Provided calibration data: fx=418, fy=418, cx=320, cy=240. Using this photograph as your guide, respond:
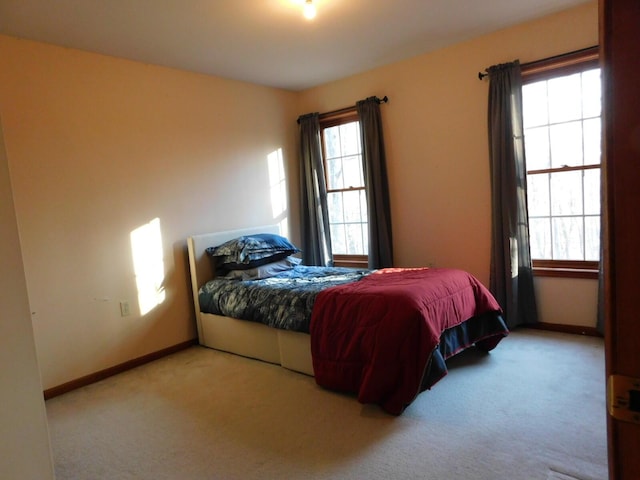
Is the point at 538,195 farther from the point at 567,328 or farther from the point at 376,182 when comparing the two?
the point at 376,182

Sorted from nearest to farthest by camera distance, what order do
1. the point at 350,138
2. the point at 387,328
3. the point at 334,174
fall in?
the point at 387,328 < the point at 350,138 < the point at 334,174

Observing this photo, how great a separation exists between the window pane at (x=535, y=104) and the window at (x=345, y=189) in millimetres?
1687

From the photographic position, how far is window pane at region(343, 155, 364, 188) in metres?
4.75

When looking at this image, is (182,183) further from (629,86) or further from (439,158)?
(629,86)

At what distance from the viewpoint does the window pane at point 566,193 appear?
3.51m

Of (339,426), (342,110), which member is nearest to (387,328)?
(339,426)

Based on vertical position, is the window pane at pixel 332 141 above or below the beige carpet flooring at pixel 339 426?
above

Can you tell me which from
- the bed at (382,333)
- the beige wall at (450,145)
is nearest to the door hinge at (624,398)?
the bed at (382,333)

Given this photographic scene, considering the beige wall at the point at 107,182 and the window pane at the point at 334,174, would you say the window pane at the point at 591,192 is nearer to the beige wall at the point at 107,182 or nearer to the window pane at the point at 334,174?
the window pane at the point at 334,174

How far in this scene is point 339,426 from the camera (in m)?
2.34

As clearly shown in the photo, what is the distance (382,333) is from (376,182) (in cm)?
221

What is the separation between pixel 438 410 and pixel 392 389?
289 millimetres

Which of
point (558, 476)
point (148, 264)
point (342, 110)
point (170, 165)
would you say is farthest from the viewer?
point (342, 110)

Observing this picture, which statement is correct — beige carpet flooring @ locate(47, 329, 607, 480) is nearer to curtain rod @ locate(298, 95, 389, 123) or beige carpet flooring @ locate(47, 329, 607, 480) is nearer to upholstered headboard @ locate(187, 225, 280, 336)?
upholstered headboard @ locate(187, 225, 280, 336)
